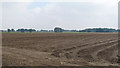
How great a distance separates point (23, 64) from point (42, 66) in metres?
0.89

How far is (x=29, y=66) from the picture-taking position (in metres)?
9.17

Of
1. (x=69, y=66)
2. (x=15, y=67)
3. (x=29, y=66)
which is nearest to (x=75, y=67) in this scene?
(x=69, y=66)

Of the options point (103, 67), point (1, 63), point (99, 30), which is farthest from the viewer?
point (99, 30)

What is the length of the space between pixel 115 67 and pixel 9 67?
542cm

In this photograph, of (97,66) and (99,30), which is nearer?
(97,66)

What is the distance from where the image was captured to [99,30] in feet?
573

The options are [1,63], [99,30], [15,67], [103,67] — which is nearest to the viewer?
[15,67]

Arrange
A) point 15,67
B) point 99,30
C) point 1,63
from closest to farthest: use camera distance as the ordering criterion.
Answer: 1. point 15,67
2. point 1,63
3. point 99,30

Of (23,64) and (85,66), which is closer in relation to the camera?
(23,64)

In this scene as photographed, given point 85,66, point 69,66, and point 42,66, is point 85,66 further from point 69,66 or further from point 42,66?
point 42,66

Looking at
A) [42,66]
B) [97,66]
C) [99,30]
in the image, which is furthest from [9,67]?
[99,30]

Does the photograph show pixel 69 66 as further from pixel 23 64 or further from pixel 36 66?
pixel 23 64

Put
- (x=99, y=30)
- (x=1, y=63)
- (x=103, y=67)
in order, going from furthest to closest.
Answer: (x=99, y=30) → (x=103, y=67) → (x=1, y=63)

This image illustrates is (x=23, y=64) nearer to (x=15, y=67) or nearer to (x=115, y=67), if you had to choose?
(x=15, y=67)
